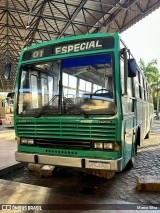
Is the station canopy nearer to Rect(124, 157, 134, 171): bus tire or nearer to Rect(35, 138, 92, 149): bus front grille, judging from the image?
Rect(124, 157, 134, 171): bus tire

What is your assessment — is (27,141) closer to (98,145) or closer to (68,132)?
(68,132)

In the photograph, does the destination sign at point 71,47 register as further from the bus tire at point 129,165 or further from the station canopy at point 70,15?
the station canopy at point 70,15

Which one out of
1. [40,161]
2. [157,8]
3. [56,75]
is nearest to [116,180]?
[40,161]

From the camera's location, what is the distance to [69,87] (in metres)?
4.80

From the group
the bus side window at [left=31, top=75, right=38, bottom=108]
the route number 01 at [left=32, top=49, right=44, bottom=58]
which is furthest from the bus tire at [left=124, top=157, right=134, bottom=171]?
the route number 01 at [left=32, top=49, right=44, bottom=58]

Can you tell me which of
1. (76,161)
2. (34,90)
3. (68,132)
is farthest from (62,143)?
(34,90)

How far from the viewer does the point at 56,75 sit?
4.96 metres

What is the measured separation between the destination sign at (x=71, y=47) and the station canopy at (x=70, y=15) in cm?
875

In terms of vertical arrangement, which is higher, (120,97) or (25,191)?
(120,97)

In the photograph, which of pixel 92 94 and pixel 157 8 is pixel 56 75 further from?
pixel 157 8

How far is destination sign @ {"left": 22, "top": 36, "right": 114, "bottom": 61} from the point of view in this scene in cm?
473

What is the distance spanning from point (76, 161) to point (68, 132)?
0.57 metres

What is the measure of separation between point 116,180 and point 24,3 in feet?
41.0

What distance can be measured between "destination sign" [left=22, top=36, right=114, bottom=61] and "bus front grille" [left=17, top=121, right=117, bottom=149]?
147 centimetres
